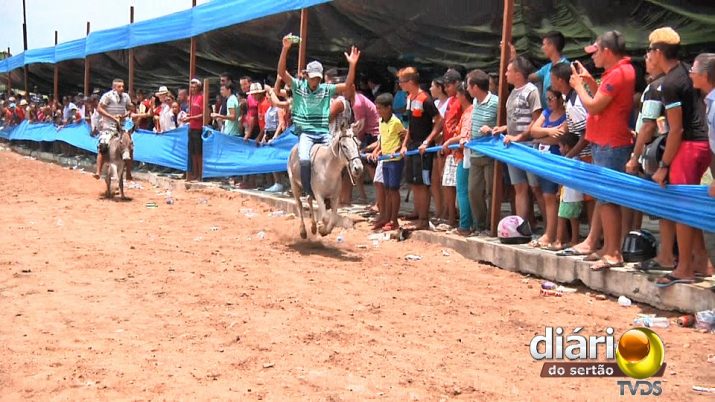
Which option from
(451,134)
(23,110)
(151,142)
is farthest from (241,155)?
(23,110)

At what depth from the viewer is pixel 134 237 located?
10164 mm

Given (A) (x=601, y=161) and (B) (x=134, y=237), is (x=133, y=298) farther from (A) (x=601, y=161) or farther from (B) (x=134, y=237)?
(A) (x=601, y=161)

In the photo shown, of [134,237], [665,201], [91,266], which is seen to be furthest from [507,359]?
[134,237]

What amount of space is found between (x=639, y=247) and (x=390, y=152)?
4.28 metres

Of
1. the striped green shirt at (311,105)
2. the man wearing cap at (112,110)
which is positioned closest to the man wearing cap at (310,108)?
the striped green shirt at (311,105)

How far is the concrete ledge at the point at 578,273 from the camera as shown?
620 centimetres

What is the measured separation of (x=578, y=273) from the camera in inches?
290

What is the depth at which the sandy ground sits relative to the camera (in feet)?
15.6

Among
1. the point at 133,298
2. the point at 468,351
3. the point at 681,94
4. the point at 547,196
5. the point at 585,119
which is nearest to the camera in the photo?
the point at 468,351

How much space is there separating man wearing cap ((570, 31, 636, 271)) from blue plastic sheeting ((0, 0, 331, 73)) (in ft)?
19.0

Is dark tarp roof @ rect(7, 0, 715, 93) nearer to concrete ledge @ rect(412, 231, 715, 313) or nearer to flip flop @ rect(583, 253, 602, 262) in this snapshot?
flip flop @ rect(583, 253, 602, 262)

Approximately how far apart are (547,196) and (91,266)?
4.76 m

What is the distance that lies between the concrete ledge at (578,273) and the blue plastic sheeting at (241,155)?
442cm

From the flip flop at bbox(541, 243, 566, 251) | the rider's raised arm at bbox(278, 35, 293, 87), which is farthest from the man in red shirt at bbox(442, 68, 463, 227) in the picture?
the rider's raised arm at bbox(278, 35, 293, 87)
